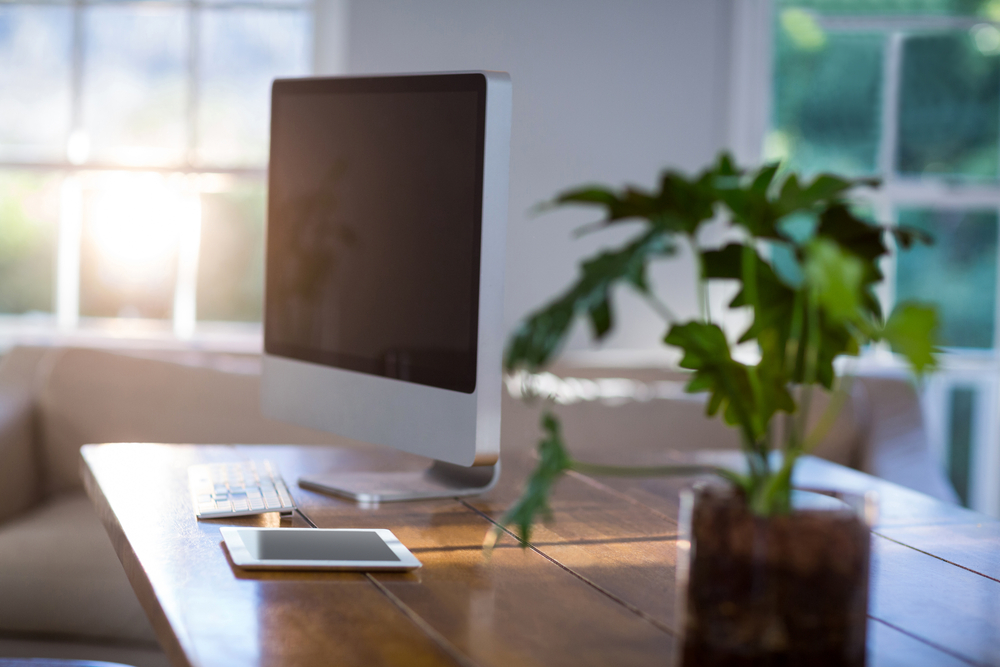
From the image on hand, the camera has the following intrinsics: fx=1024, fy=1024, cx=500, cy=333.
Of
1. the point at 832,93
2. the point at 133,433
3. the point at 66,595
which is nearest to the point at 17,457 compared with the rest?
the point at 133,433

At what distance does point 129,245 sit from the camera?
3633 millimetres

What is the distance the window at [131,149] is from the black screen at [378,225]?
2.06m

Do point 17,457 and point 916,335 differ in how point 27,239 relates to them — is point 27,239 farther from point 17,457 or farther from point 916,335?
point 916,335

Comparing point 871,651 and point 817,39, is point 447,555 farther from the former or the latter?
point 817,39

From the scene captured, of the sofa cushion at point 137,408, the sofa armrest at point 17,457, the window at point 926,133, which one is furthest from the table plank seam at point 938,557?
the window at point 926,133

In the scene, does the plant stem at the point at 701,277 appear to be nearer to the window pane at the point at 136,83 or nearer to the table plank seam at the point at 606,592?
the table plank seam at the point at 606,592

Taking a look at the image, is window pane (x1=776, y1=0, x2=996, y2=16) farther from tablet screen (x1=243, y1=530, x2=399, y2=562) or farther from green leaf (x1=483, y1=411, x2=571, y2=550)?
green leaf (x1=483, y1=411, x2=571, y2=550)

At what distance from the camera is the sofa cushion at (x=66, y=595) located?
1.88m

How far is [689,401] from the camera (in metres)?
2.74

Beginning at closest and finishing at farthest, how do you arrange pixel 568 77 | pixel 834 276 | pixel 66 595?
pixel 834 276 → pixel 66 595 → pixel 568 77

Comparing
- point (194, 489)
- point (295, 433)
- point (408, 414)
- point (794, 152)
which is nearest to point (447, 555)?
point (408, 414)

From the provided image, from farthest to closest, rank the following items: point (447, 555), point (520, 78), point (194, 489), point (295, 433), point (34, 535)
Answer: point (520, 78) → point (295, 433) → point (34, 535) → point (194, 489) → point (447, 555)

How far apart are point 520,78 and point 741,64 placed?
2.49 feet

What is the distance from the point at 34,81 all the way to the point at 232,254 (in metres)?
0.90
